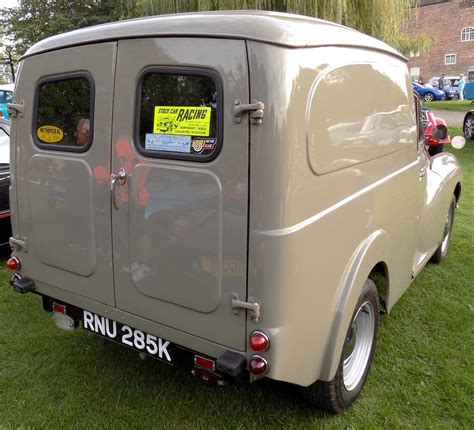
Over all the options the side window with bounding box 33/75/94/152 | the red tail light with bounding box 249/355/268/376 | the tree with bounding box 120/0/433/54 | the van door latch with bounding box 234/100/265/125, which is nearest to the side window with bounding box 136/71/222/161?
the van door latch with bounding box 234/100/265/125

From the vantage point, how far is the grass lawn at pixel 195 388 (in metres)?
2.65

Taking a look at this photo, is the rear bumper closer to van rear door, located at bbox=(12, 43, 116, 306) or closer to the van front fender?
van rear door, located at bbox=(12, 43, 116, 306)

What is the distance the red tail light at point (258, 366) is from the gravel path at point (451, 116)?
18341mm

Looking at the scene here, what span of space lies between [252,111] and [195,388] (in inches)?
74.1

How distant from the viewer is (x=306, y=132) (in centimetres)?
198

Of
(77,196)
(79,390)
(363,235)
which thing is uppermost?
(77,196)

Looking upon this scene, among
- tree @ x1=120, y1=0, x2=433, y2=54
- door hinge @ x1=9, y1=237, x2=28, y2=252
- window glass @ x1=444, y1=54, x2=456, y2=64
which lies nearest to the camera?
door hinge @ x1=9, y1=237, x2=28, y2=252

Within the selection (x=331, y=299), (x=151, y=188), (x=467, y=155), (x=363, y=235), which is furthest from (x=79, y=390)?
(x=467, y=155)

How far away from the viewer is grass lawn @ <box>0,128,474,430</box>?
2652 millimetres

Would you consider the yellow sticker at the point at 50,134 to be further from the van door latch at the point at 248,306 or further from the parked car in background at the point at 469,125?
the parked car in background at the point at 469,125

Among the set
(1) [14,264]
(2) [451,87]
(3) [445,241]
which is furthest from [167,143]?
(2) [451,87]

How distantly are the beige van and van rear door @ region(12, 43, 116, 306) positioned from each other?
0.03 feet

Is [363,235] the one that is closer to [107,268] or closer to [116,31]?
[107,268]

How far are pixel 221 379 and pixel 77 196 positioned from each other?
124 cm
